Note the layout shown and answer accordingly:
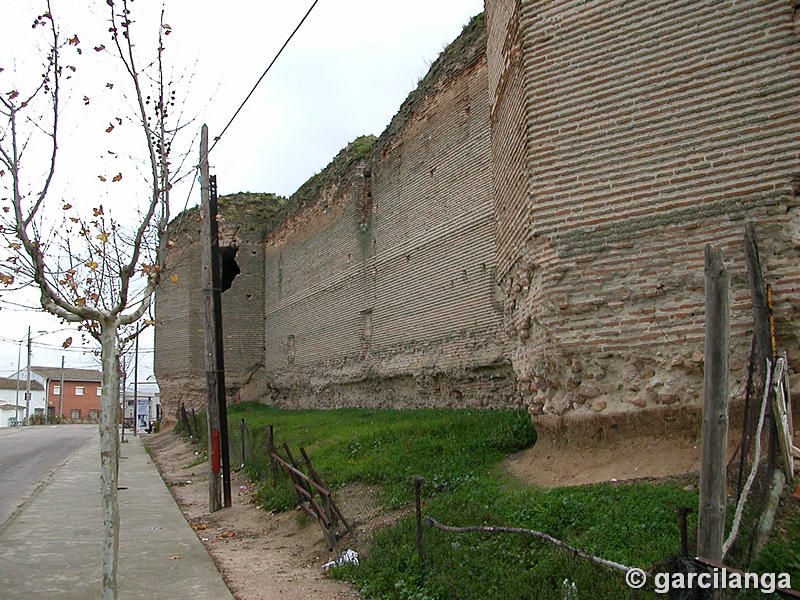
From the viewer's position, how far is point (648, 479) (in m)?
5.93

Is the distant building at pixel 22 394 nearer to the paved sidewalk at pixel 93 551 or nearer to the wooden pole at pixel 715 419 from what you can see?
the paved sidewalk at pixel 93 551

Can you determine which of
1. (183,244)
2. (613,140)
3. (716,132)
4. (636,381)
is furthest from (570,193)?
(183,244)

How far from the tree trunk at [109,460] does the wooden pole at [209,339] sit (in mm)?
5982

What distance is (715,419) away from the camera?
3.46 m

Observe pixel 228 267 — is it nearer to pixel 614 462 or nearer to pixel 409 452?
pixel 409 452

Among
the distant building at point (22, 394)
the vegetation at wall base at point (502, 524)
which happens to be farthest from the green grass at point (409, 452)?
the distant building at point (22, 394)

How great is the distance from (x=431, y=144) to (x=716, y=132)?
33.2ft

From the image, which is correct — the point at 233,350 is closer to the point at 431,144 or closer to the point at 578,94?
the point at 431,144

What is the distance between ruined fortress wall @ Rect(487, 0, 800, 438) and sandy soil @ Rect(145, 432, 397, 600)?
2.43m

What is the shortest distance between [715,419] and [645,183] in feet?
12.5

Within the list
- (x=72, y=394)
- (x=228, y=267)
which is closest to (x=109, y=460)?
(x=228, y=267)

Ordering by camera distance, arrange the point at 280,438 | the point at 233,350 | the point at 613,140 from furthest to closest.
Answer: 1. the point at 233,350
2. the point at 280,438
3. the point at 613,140

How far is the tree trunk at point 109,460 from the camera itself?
4.92 meters

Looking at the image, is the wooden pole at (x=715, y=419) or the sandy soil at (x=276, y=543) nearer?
the wooden pole at (x=715, y=419)
